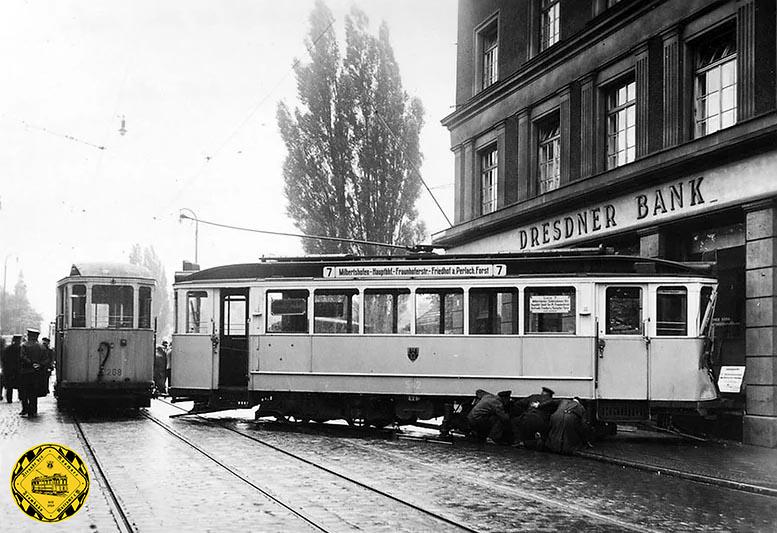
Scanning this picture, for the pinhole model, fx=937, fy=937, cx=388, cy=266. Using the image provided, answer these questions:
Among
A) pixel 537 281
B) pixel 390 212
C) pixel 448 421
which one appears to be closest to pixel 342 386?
pixel 448 421

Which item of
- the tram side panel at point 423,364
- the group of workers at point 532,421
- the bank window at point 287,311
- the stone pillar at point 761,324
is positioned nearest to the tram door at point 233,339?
the tram side panel at point 423,364

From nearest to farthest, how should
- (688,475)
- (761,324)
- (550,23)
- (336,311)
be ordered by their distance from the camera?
(688,475) → (761,324) → (336,311) → (550,23)

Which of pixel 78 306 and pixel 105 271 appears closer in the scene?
pixel 78 306

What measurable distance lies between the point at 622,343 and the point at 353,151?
1770 cm

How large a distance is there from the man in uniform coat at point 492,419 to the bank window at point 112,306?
8535 mm

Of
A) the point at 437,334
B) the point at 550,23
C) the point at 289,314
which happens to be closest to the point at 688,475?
the point at 437,334

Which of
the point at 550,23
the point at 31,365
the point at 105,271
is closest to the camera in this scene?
the point at 31,365

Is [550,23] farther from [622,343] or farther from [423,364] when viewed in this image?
[423,364]

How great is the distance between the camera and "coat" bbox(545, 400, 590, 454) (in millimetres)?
13727

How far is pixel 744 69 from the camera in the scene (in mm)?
15148

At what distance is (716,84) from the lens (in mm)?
16422

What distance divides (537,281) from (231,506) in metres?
8.37

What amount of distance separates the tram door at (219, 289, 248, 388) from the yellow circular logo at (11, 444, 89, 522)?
12684 mm

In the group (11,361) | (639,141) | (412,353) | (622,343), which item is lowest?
(11,361)
